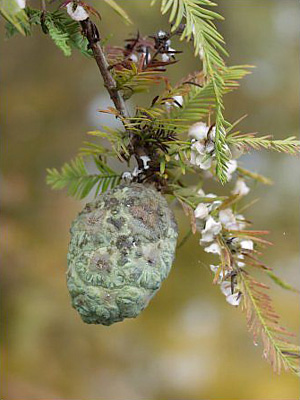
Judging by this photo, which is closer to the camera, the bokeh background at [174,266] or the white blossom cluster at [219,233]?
the white blossom cluster at [219,233]

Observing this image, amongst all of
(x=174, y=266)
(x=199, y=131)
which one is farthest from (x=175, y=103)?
(x=174, y=266)

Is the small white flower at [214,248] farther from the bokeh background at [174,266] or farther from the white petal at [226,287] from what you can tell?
the bokeh background at [174,266]

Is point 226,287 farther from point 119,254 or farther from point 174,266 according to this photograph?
point 174,266

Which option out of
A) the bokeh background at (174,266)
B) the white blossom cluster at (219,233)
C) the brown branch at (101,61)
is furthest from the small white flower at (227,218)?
the bokeh background at (174,266)

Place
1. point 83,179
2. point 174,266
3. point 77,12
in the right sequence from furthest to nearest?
point 174,266 < point 83,179 < point 77,12

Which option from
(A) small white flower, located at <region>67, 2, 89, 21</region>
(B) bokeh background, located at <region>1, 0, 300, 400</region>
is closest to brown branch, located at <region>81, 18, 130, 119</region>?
(A) small white flower, located at <region>67, 2, 89, 21</region>

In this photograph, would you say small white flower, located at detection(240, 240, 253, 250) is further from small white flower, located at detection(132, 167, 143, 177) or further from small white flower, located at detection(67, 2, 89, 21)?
small white flower, located at detection(67, 2, 89, 21)
